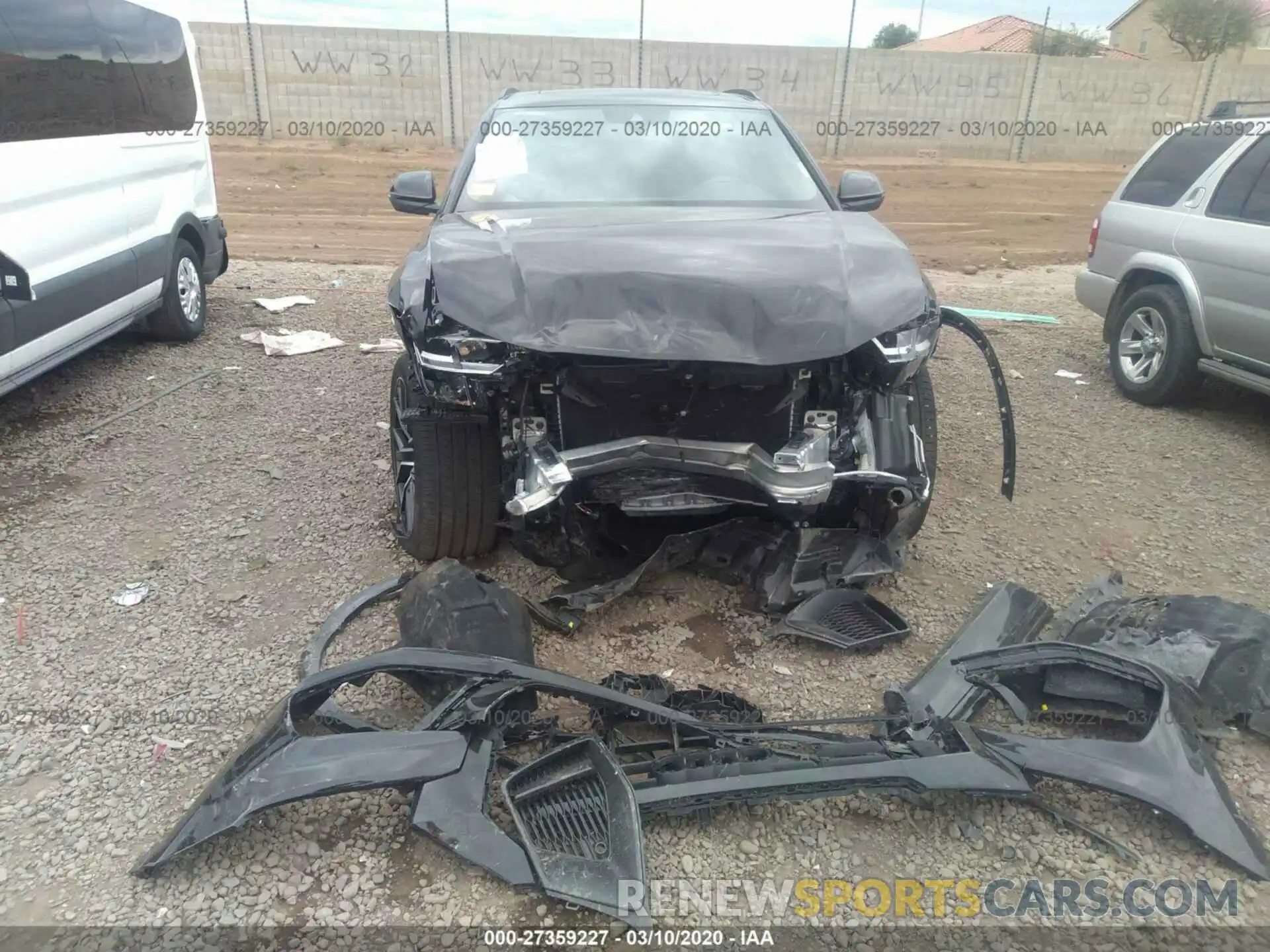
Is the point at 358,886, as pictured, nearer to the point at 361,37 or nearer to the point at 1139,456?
the point at 1139,456

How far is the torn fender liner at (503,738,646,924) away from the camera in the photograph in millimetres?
2088

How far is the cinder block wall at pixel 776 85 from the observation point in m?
18.6

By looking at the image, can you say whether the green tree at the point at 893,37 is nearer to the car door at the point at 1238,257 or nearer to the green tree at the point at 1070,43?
the green tree at the point at 1070,43

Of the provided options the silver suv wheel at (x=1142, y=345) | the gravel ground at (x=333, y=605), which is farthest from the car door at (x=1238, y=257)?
the gravel ground at (x=333, y=605)

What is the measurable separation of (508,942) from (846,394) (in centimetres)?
Answer: 196

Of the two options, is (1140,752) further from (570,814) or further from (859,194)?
(859,194)

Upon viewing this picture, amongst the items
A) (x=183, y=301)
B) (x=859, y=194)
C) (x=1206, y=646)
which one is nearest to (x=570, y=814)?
(x=1206, y=646)

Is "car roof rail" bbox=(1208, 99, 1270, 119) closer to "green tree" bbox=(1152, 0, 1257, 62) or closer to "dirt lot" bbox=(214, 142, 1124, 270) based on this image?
"dirt lot" bbox=(214, 142, 1124, 270)

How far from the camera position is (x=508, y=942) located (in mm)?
2029

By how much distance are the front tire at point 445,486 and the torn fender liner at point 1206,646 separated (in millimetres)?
2124

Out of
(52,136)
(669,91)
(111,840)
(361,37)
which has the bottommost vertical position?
(111,840)

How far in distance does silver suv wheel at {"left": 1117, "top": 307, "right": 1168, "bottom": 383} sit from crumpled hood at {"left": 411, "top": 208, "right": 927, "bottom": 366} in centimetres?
337

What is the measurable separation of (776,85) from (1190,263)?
17.2 metres

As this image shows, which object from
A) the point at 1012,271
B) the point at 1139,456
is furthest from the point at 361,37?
the point at 1139,456
